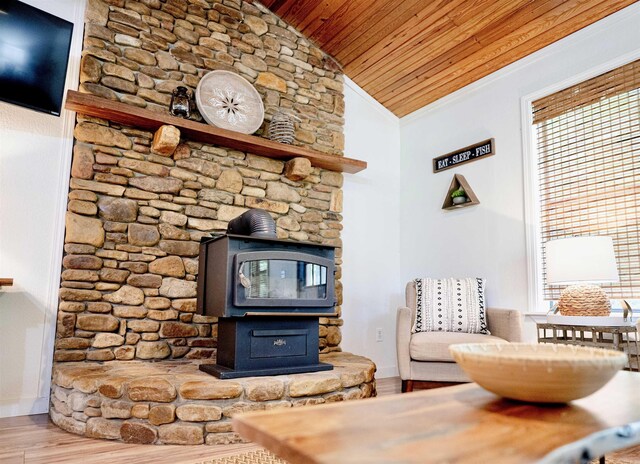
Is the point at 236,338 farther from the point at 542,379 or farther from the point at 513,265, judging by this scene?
the point at 513,265

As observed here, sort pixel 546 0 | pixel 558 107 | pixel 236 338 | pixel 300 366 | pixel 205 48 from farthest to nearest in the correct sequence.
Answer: pixel 205 48, pixel 558 107, pixel 546 0, pixel 300 366, pixel 236 338

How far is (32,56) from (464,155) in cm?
314

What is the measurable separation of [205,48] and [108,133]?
1.04m

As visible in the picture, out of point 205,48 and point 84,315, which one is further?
point 205,48


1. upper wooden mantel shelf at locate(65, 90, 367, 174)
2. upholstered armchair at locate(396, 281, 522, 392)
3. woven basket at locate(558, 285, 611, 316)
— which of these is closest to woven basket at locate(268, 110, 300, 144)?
upper wooden mantel shelf at locate(65, 90, 367, 174)

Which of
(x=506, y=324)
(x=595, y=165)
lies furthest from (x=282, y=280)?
(x=595, y=165)

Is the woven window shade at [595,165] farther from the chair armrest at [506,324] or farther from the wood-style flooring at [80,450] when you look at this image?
the wood-style flooring at [80,450]

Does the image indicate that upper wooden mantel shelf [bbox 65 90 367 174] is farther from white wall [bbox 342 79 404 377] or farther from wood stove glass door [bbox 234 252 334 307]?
wood stove glass door [bbox 234 252 334 307]

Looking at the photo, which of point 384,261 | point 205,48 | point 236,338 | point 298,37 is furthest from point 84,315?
point 298,37

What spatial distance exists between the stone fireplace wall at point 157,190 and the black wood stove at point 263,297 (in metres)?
0.41

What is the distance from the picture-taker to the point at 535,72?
3.40 m

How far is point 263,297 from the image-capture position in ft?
8.54

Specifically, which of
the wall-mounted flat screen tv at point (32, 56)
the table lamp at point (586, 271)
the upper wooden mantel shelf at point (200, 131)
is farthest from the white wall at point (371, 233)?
the wall-mounted flat screen tv at point (32, 56)

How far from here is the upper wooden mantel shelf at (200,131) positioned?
2738 millimetres
